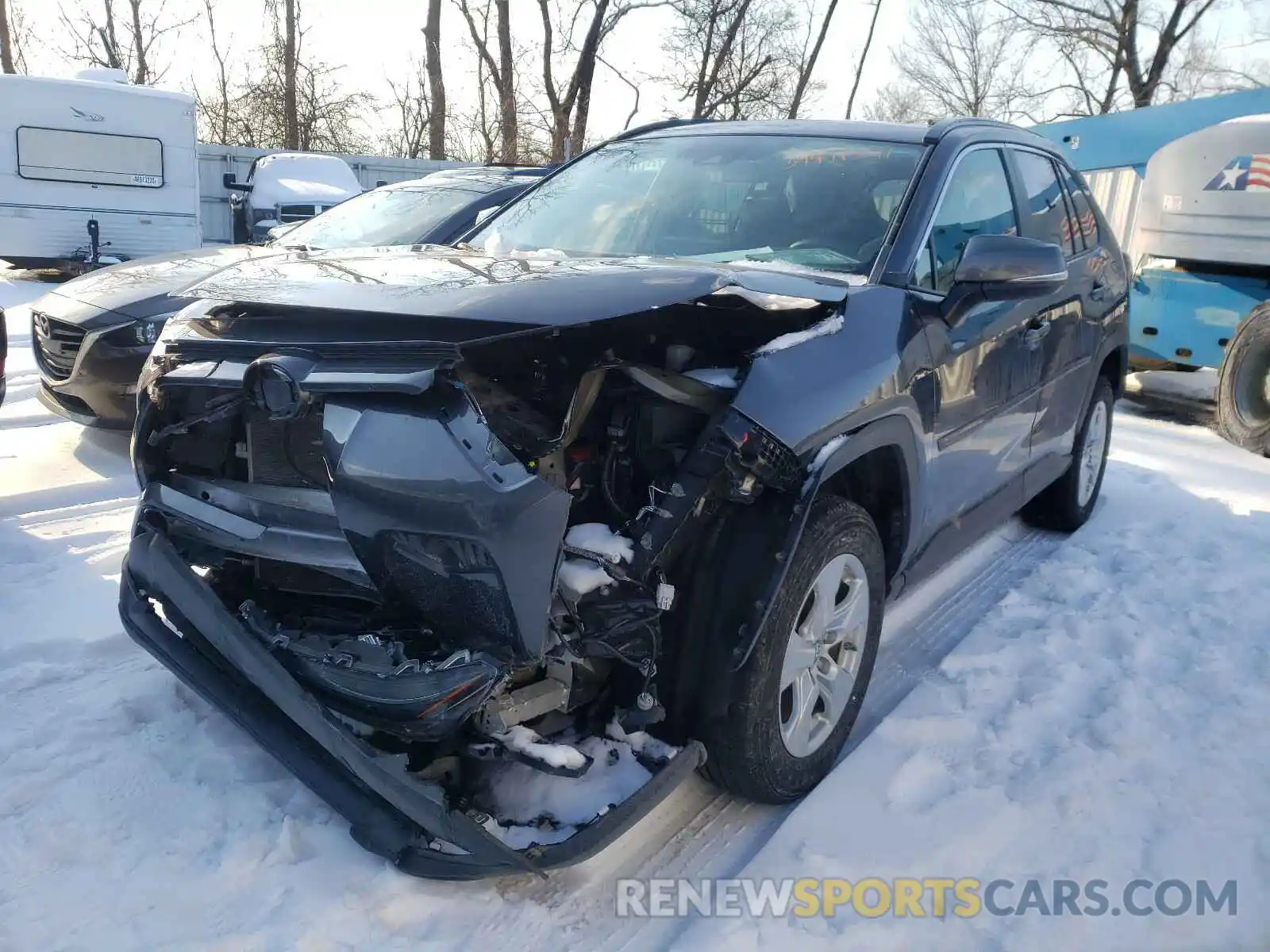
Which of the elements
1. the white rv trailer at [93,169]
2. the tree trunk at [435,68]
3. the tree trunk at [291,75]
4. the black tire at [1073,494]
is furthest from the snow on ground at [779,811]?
the tree trunk at [291,75]

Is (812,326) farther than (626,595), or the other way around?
(812,326)

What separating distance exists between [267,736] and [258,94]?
2613cm

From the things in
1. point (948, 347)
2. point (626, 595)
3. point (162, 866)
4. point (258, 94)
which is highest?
point (258, 94)

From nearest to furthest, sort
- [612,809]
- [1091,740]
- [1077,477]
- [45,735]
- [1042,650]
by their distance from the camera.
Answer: [612,809]
[45,735]
[1091,740]
[1042,650]
[1077,477]

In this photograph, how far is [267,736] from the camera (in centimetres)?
225

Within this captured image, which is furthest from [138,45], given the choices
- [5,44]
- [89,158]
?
[89,158]

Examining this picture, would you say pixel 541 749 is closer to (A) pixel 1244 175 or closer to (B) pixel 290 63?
(A) pixel 1244 175

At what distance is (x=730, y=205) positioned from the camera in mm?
3377

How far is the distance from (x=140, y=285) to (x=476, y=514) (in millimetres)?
4652

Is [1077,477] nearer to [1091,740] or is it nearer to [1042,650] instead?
[1042,650]

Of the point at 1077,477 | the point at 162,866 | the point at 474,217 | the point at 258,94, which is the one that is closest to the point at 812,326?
the point at 162,866

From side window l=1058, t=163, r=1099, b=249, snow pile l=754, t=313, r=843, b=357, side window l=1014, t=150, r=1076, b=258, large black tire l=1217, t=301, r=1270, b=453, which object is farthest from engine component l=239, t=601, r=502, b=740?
large black tire l=1217, t=301, r=1270, b=453

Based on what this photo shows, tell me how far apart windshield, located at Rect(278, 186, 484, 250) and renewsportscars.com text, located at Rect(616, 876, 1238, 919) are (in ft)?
15.2

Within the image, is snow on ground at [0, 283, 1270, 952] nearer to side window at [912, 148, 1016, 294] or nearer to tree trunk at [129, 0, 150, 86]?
side window at [912, 148, 1016, 294]
